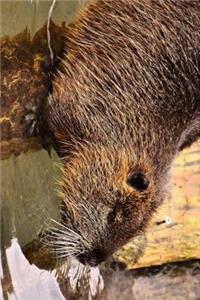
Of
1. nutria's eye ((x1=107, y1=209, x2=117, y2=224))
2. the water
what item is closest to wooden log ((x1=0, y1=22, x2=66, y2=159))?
the water

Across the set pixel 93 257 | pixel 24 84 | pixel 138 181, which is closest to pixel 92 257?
pixel 93 257

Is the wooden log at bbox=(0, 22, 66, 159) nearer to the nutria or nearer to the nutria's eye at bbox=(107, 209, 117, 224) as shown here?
the nutria

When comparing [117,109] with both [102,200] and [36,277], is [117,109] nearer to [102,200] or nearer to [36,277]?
[102,200]

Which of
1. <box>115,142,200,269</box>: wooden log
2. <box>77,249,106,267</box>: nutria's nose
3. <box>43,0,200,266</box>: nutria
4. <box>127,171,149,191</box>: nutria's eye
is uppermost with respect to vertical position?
<box>43,0,200,266</box>: nutria

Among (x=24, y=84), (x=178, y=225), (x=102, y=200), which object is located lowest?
(x=178, y=225)

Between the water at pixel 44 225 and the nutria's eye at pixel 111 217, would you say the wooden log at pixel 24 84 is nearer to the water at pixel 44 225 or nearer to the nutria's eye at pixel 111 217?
the water at pixel 44 225

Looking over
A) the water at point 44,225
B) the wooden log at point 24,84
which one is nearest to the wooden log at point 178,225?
the water at point 44,225

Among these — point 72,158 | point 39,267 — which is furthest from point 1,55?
point 39,267

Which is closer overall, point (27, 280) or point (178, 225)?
point (27, 280)

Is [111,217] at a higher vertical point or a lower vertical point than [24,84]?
lower
